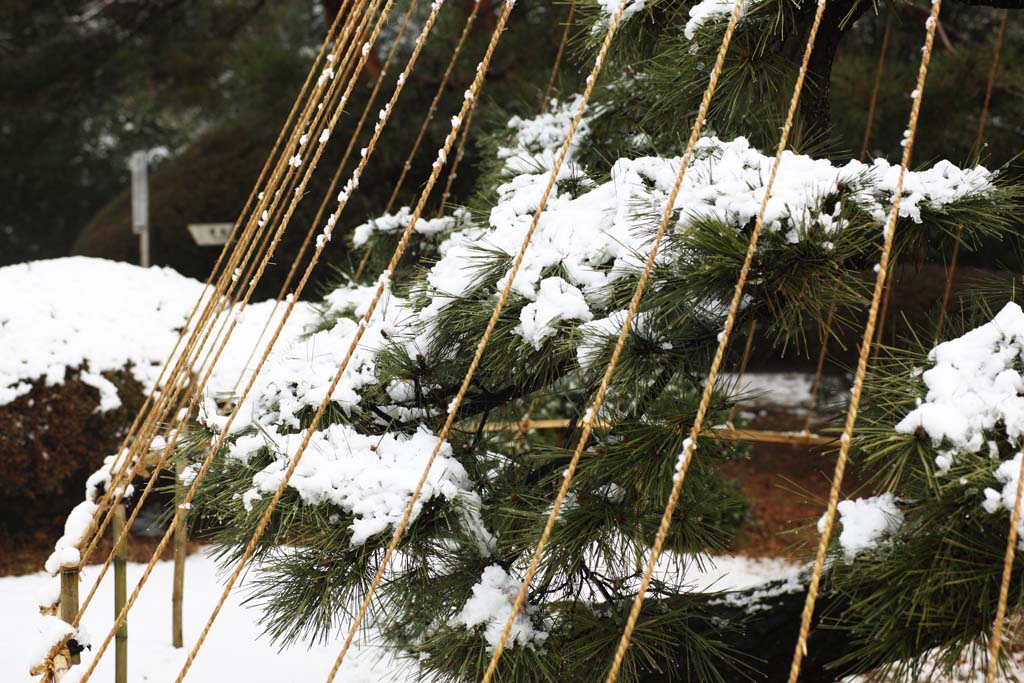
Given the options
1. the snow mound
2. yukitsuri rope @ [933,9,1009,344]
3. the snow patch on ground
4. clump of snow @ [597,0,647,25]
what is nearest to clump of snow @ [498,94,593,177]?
clump of snow @ [597,0,647,25]

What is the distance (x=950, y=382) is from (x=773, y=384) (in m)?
4.32

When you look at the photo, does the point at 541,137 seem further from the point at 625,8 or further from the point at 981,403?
the point at 981,403

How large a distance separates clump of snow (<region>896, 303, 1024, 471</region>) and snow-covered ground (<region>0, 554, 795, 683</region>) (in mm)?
1043

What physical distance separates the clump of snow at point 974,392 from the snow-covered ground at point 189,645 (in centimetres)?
104

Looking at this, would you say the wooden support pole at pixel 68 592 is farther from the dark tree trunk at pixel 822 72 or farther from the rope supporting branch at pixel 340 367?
the dark tree trunk at pixel 822 72

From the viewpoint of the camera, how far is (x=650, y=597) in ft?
3.97

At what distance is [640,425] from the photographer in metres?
1.03

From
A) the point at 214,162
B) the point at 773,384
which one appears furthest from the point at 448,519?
the point at 214,162

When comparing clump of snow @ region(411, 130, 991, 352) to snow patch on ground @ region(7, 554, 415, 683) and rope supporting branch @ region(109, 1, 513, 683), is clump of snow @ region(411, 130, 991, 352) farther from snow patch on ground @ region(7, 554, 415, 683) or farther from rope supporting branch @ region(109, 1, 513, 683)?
snow patch on ground @ region(7, 554, 415, 683)

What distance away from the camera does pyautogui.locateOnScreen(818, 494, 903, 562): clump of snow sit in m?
0.81

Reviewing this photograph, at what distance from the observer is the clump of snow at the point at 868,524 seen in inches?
31.9

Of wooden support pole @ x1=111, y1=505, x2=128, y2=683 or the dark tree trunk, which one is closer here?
the dark tree trunk

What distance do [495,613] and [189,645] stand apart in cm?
152

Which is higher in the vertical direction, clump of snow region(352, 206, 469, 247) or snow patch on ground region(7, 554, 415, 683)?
clump of snow region(352, 206, 469, 247)
